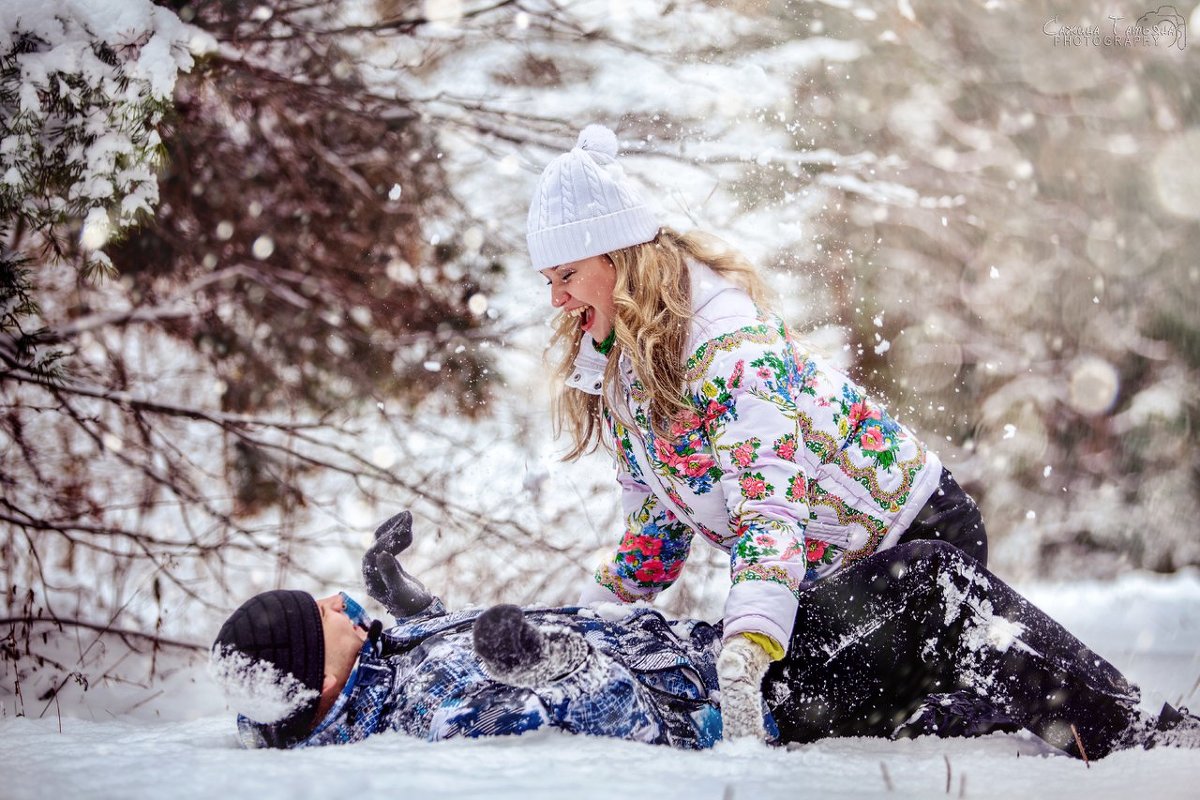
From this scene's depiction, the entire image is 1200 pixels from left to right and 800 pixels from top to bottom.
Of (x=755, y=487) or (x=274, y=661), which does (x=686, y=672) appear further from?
(x=274, y=661)

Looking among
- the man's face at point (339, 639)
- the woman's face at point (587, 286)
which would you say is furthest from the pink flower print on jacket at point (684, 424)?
the man's face at point (339, 639)

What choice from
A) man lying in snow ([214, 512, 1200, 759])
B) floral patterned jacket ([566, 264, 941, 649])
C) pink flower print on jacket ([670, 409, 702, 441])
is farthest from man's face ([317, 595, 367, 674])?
pink flower print on jacket ([670, 409, 702, 441])

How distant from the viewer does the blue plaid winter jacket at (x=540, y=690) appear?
4.82ft

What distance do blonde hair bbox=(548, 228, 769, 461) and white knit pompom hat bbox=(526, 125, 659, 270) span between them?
58mm

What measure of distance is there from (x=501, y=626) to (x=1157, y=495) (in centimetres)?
430

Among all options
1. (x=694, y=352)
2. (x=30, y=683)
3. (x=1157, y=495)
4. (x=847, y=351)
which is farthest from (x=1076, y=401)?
(x=30, y=683)

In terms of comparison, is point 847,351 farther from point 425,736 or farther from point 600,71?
point 425,736

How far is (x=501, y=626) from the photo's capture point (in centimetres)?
138

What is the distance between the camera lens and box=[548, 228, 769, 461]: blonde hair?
70.7 inches

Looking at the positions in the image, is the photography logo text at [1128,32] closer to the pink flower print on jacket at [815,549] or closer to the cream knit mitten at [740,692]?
the pink flower print on jacket at [815,549]

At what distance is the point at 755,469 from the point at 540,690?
0.59 metres

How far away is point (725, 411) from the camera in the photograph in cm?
172

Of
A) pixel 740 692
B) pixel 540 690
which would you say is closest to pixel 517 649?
pixel 540 690

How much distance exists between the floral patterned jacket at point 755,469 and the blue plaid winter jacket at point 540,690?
210 mm
